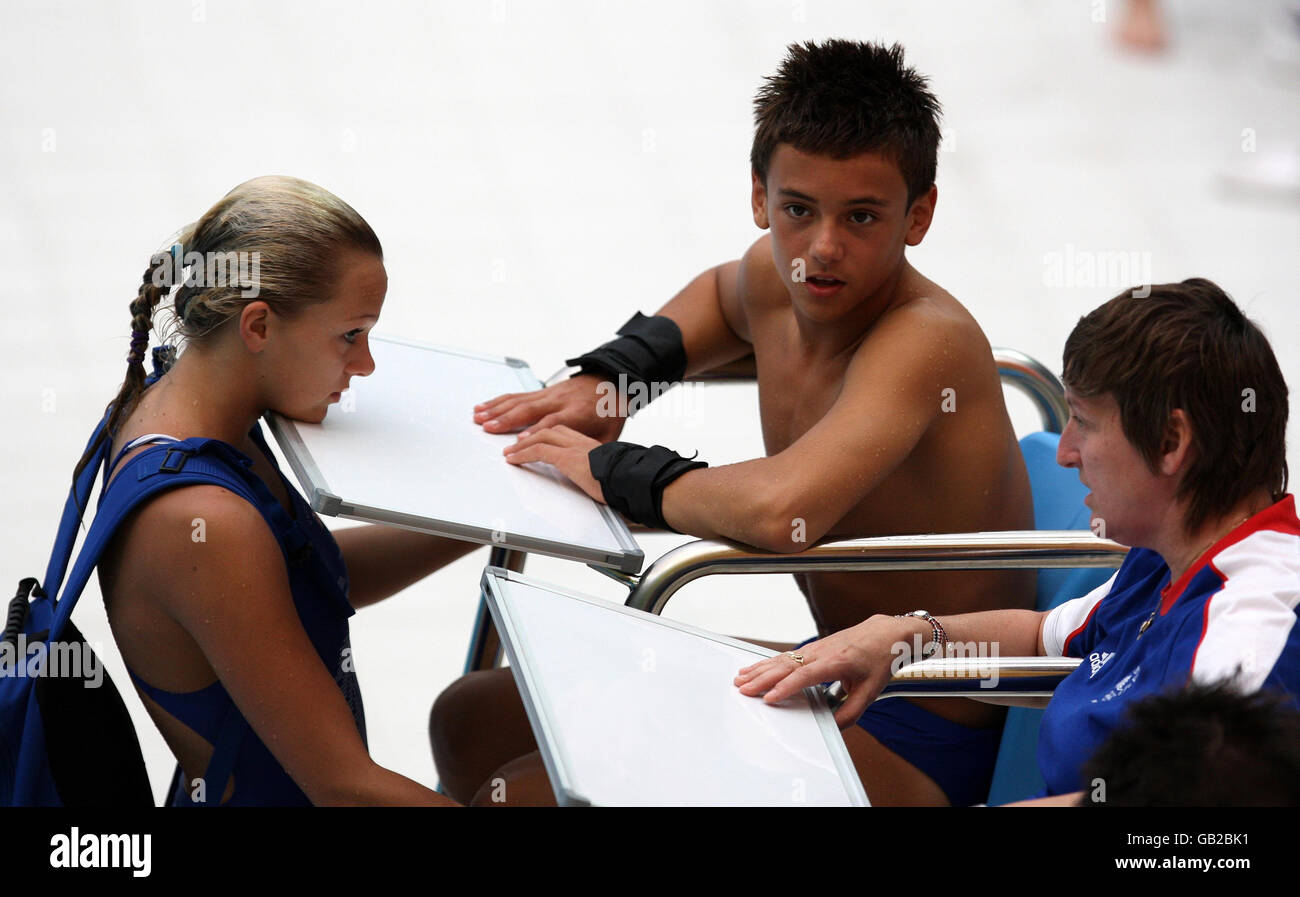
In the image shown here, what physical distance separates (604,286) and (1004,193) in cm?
137

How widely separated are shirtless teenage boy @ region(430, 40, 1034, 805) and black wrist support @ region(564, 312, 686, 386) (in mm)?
69

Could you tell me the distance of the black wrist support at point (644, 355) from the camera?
176 centimetres

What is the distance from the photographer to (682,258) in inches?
154

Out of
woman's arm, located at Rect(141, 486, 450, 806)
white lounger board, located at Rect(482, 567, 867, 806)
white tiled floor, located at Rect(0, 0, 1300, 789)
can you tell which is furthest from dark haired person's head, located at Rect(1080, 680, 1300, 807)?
white tiled floor, located at Rect(0, 0, 1300, 789)

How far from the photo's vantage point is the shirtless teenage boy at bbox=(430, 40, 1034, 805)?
4.70ft

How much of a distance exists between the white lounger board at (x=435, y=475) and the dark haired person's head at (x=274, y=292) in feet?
0.24

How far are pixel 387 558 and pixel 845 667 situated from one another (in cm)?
69

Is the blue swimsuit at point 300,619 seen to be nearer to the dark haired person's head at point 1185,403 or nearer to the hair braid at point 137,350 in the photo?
the hair braid at point 137,350
